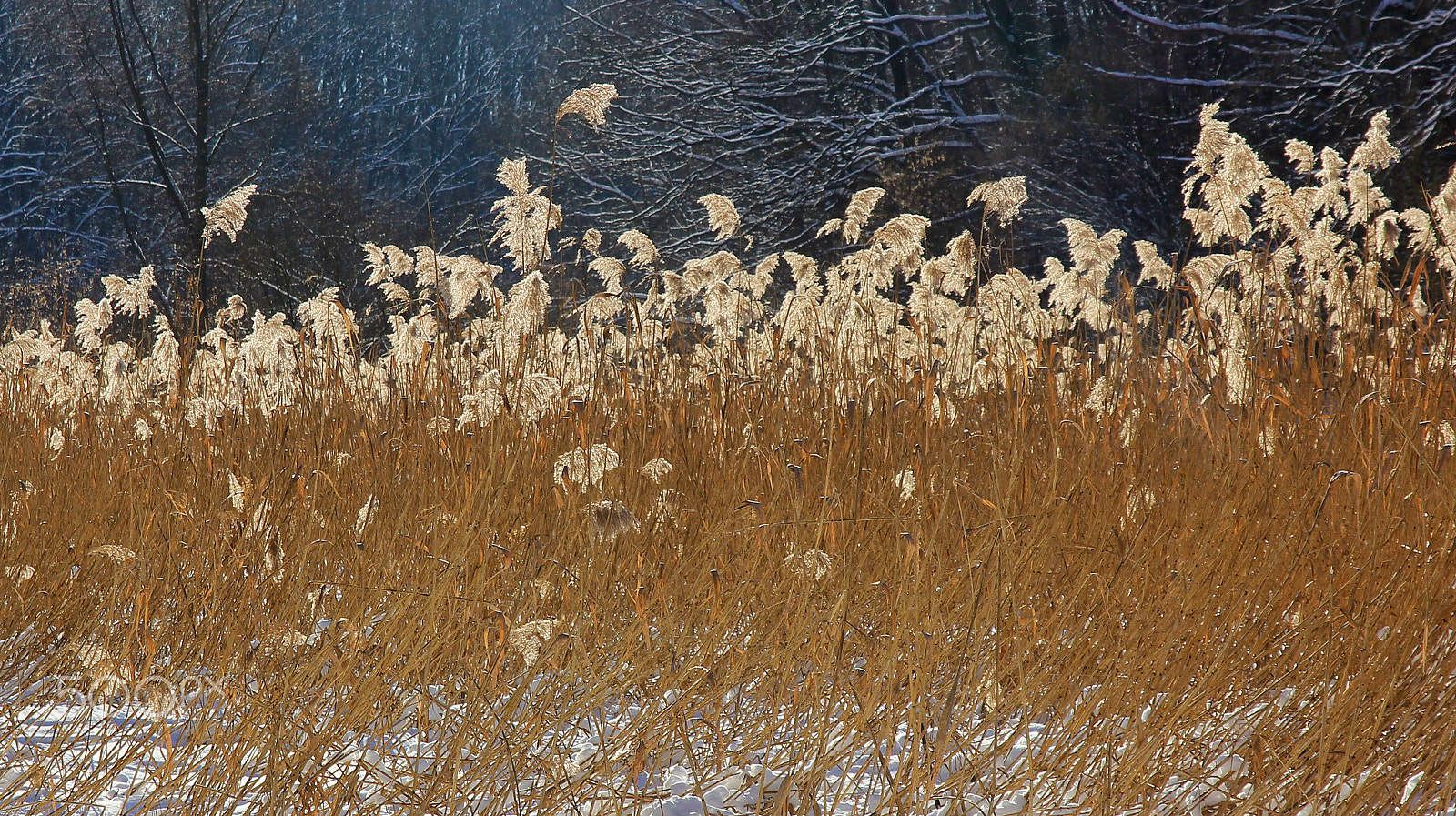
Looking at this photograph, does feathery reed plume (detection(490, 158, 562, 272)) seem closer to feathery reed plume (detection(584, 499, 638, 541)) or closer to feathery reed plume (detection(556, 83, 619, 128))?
feathery reed plume (detection(556, 83, 619, 128))

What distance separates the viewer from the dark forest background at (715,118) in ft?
36.3

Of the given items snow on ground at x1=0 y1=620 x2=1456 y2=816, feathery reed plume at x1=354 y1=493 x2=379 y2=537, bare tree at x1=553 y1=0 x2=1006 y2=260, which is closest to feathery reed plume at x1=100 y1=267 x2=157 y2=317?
feathery reed plume at x1=354 y1=493 x2=379 y2=537

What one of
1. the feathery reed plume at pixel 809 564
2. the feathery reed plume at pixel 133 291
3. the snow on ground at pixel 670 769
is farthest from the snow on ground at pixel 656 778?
the feathery reed plume at pixel 133 291

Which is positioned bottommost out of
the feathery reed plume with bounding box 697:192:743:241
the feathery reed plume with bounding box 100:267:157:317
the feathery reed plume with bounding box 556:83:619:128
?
the feathery reed plume with bounding box 100:267:157:317

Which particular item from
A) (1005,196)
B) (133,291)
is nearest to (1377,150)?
(1005,196)

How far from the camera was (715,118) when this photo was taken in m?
14.1

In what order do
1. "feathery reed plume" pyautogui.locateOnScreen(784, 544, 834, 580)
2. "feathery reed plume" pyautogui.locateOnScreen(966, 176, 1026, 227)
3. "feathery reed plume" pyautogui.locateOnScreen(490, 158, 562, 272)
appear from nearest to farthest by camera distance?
"feathery reed plume" pyautogui.locateOnScreen(784, 544, 834, 580), "feathery reed plume" pyautogui.locateOnScreen(490, 158, 562, 272), "feathery reed plume" pyautogui.locateOnScreen(966, 176, 1026, 227)

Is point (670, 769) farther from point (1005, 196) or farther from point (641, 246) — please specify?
point (641, 246)

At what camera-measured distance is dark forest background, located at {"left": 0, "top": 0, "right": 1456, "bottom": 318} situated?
36.3 feet

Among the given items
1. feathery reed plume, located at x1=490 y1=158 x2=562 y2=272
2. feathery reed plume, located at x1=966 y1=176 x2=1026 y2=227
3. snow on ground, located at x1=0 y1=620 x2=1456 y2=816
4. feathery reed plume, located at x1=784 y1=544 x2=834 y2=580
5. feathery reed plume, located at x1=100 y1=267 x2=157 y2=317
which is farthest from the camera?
feathery reed plume, located at x1=100 y1=267 x2=157 y2=317

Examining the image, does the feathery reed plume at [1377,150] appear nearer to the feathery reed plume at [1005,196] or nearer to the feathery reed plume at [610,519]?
the feathery reed plume at [1005,196]

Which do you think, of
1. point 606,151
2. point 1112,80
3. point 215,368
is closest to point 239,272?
point 606,151

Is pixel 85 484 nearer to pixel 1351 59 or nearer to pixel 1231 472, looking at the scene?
pixel 1231 472

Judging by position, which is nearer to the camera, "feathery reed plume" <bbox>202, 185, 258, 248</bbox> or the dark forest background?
"feathery reed plume" <bbox>202, 185, 258, 248</bbox>
